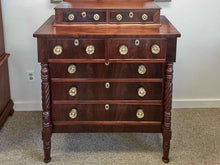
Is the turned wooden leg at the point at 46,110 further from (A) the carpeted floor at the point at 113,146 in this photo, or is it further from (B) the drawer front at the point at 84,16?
(B) the drawer front at the point at 84,16

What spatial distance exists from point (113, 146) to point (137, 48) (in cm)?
76

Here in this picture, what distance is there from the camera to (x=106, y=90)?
87.0 inches

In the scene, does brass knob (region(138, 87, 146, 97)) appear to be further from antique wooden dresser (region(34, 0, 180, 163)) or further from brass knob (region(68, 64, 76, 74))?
brass knob (region(68, 64, 76, 74))

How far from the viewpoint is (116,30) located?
7.02 ft

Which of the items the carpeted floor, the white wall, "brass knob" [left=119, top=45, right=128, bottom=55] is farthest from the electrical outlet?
"brass knob" [left=119, top=45, right=128, bottom=55]

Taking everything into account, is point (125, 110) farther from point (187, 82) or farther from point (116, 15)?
point (187, 82)

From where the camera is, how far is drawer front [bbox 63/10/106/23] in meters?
2.22

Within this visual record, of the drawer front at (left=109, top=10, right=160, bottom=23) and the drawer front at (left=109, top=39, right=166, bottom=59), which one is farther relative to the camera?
the drawer front at (left=109, top=10, right=160, bottom=23)

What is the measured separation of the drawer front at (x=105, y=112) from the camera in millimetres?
2242

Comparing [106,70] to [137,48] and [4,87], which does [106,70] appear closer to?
[137,48]

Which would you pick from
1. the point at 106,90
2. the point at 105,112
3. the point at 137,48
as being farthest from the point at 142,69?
the point at 105,112

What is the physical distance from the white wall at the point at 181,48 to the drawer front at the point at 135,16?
1.91 feet

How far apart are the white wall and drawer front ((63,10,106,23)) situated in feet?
1.93

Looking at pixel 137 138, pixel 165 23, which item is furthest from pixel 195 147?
pixel 165 23
